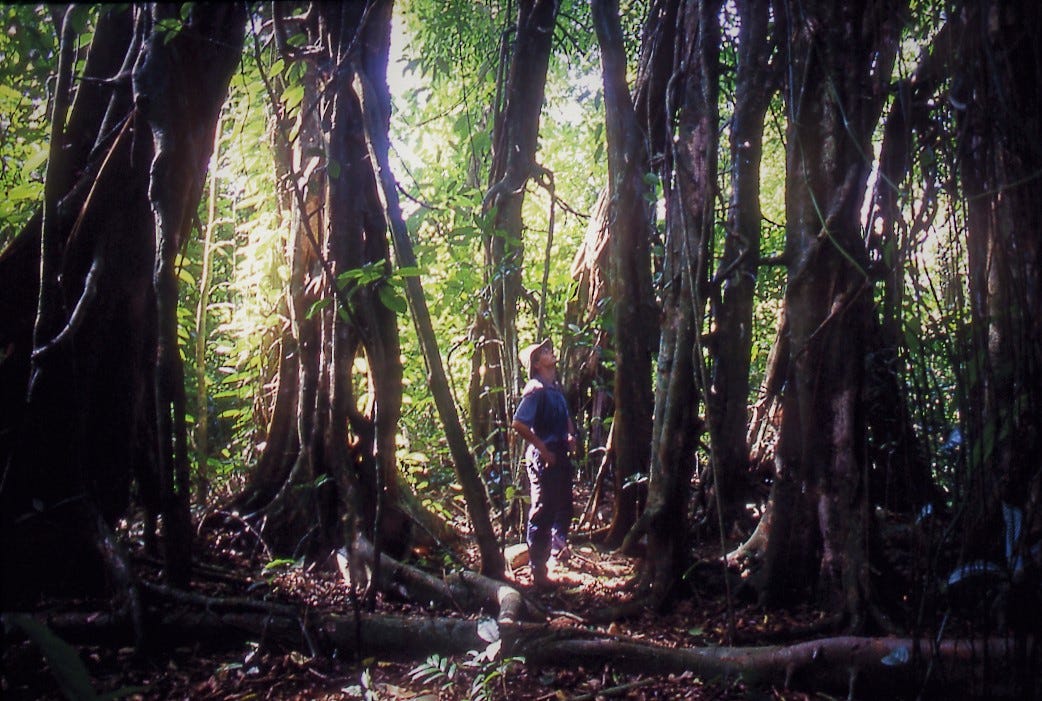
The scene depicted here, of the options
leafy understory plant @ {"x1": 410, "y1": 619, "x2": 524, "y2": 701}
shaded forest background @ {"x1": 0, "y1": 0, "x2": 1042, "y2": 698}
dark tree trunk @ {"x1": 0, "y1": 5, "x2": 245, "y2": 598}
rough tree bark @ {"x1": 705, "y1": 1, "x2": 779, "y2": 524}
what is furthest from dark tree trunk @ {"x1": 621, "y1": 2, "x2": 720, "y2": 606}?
dark tree trunk @ {"x1": 0, "y1": 5, "x2": 245, "y2": 598}

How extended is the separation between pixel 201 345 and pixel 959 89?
5.60m

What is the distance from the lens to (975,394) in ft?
6.77

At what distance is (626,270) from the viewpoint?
197 inches

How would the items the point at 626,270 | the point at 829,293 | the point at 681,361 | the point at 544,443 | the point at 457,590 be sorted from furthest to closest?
the point at 626,270 < the point at 544,443 < the point at 681,361 < the point at 457,590 < the point at 829,293

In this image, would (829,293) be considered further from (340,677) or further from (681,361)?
(340,677)

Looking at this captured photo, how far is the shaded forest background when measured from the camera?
2.17 meters

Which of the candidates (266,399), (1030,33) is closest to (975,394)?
(1030,33)

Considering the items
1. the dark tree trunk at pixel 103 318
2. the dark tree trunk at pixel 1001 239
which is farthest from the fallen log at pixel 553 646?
the dark tree trunk at pixel 1001 239

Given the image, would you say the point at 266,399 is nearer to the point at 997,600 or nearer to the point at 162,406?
the point at 162,406

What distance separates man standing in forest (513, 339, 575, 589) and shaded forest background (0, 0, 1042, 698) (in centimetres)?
21

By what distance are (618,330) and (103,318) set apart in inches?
119

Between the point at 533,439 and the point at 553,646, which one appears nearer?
the point at 553,646

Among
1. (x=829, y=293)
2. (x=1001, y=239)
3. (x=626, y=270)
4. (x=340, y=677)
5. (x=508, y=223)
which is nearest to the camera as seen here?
(x=1001, y=239)

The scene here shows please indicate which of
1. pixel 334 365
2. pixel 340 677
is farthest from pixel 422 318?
pixel 340 677
